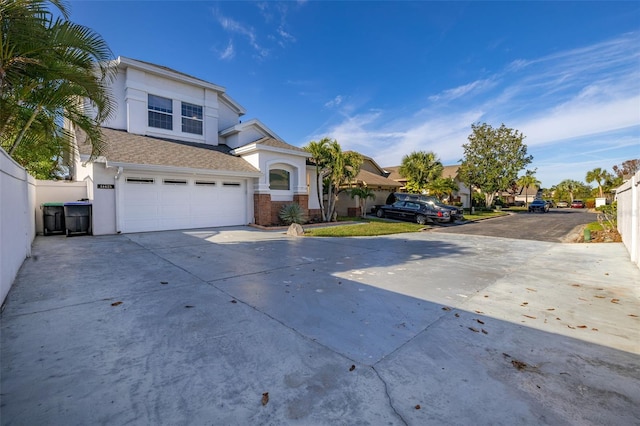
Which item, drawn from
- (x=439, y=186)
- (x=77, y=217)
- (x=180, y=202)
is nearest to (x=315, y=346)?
(x=77, y=217)

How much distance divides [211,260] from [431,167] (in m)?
23.5

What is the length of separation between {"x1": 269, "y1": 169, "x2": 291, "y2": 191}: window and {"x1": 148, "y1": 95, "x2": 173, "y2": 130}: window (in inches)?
239

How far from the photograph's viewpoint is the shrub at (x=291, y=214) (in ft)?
50.4

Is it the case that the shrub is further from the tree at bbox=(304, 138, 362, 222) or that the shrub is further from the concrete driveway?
the concrete driveway

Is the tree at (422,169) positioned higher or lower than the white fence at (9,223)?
higher

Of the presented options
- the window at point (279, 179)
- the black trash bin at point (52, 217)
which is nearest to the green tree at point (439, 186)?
the window at point (279, 179)

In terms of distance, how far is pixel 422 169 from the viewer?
26.0 metres

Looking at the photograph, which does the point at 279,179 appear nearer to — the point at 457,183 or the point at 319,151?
the point at 319,151

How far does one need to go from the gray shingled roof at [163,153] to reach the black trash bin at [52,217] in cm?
239

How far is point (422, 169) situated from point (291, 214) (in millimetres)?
15634

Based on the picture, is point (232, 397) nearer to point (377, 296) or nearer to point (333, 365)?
point (333, 365)

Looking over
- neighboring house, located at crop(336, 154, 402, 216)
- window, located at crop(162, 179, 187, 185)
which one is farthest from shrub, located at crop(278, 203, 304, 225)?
neighboring house, located at crop(336, 154, 402, 216)

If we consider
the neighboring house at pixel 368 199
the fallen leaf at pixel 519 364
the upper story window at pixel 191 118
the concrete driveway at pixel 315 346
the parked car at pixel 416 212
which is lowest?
the fallen leaf at pixel 519 364

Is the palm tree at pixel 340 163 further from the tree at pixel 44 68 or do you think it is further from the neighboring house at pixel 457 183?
the neighboring house at pixel 457 183
